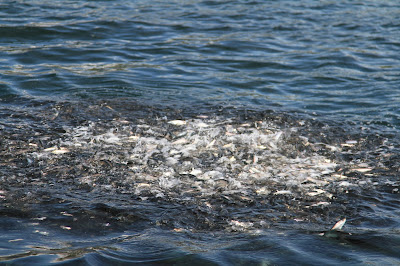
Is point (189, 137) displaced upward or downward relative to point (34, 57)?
downward

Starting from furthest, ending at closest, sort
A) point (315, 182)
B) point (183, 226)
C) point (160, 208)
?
1. point (315, 182)
2. point (160, 208)
3. point (183, 226)

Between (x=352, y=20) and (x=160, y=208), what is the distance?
1088 centimetres

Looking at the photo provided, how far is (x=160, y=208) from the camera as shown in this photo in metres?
4.89

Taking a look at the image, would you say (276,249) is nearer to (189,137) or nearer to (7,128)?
(189,137)

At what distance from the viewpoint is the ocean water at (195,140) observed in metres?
4.32

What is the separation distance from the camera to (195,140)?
6684 mm

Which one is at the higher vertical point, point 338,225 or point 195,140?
point 195,140

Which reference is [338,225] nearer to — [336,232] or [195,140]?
[336,232]

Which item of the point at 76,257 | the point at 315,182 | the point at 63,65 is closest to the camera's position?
the point at 76,257

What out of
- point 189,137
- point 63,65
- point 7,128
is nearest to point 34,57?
point 63,65

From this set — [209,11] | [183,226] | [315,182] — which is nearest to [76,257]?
[183,226]

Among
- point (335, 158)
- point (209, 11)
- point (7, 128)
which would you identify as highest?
point (209, 11)

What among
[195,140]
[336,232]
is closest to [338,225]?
[336,232]

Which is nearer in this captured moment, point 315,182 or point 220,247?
point 220,247
